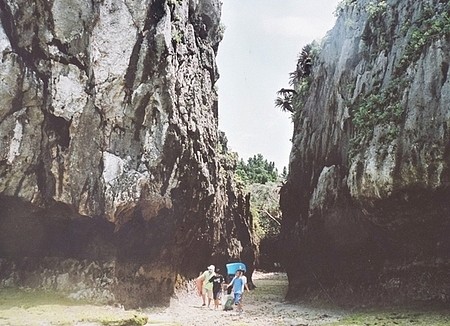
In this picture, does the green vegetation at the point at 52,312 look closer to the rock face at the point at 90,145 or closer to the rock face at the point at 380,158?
the rock face at the point at 90,145

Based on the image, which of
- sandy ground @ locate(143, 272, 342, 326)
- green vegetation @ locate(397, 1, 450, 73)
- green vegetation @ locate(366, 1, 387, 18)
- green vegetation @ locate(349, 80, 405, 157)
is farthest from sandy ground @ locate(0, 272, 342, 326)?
green vegetation @ locate(366, 1, 387, 18)

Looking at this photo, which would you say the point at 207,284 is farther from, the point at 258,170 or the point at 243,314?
the point at 258,170

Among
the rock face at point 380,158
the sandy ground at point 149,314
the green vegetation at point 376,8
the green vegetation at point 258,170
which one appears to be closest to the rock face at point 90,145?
the sandy ground at point 149,314

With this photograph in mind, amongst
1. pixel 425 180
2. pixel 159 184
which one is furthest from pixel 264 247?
pixel 425 180

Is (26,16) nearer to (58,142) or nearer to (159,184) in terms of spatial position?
(58,142)

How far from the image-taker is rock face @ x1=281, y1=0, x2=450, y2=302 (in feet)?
51.0

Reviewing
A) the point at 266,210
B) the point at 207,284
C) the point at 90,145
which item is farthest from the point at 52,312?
the point at 266,210

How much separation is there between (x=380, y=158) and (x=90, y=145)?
10424 millimetres

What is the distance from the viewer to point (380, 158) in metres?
16.4

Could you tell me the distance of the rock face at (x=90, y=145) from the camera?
58.0 ft

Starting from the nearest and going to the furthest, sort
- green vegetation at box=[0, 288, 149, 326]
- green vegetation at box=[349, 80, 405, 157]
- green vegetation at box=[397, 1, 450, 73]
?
green vegetation at box=[0, 288, 149, 326]
green vegetation at box=[397, 1, 450, 73]
green vegetation at box=[349, 80, 405, 157]

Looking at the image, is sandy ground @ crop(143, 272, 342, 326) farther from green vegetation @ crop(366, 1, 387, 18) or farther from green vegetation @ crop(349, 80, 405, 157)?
green vegetation @ crop(366, 1, 387, 18)

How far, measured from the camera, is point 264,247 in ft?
138

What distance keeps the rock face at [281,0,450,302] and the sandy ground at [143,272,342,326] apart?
2180mm
